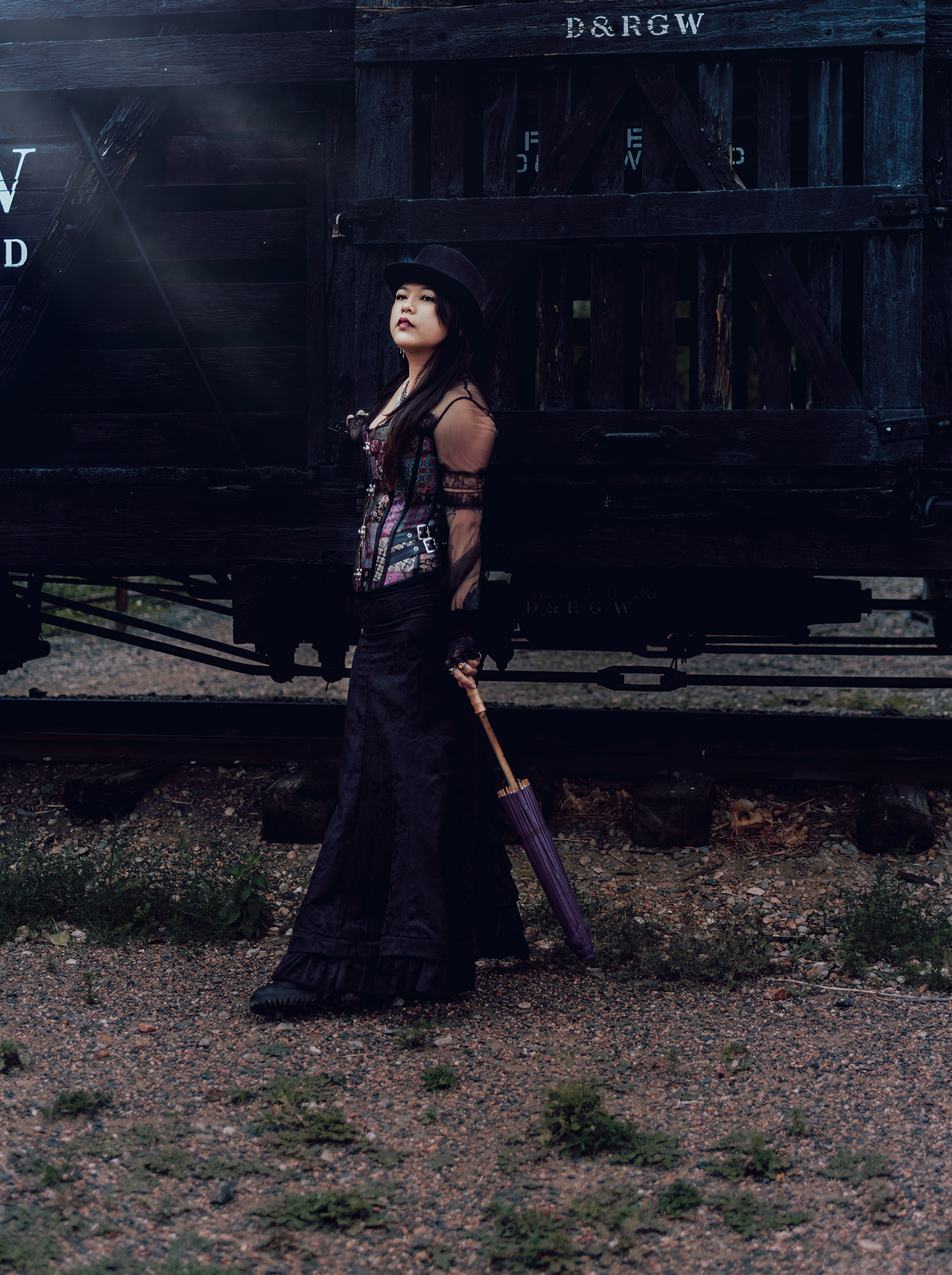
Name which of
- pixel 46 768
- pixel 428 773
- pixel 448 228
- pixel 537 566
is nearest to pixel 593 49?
pixel 448 228

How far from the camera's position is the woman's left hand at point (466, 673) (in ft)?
11.2

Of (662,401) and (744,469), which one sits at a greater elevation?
(662,401)

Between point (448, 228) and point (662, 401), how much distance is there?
107 cm

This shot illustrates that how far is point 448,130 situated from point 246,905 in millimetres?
3096

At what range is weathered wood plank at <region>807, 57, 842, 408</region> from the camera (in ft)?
13.8

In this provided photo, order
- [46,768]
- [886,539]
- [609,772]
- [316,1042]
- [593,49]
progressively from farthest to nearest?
[46,768] → [609,772] → [886,539] → [593,49] → [316,1042]

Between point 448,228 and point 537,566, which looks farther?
point 537,566

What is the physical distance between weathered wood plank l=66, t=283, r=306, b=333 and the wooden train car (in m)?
0.01

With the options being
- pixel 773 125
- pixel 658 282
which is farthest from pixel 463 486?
pixel 773 125

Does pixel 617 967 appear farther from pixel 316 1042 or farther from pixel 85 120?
pixel 85 120

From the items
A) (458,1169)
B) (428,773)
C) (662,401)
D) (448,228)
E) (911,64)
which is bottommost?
(458,1169)

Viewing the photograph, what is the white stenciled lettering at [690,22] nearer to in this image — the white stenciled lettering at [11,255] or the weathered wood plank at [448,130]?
the weathered wood plank at [448,130]

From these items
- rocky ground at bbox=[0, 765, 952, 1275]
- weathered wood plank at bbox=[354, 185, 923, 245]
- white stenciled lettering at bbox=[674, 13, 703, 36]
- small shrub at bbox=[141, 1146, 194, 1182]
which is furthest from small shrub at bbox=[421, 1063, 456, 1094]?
white stenciled lettering at bbox=[674, 13, 703, 36]

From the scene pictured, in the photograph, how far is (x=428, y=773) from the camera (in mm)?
3494
